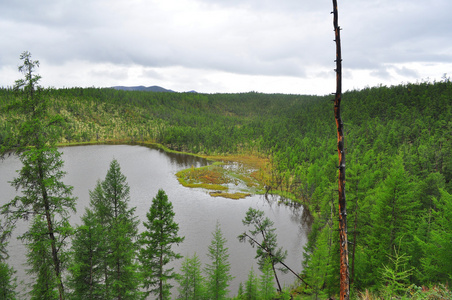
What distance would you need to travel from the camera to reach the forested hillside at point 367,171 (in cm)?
1839

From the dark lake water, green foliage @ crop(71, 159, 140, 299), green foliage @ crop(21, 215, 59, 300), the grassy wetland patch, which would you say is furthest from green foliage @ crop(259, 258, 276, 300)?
the grassy wetland patch

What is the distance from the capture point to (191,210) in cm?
5159

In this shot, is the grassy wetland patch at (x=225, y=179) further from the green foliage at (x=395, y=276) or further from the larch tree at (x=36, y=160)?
the larch tree at (x=36, y=160)

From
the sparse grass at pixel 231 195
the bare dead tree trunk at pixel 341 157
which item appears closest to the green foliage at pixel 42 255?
the bare dead tree trunk at pixel 341 157

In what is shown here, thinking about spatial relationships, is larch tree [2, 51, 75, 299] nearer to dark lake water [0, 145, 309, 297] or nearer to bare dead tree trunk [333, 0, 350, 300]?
bare dead tree trunk [333, 0, 350, 300]

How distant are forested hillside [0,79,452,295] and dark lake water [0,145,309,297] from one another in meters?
6.03

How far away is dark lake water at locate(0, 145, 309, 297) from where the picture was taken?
34.4 meters

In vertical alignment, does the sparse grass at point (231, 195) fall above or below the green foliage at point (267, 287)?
below

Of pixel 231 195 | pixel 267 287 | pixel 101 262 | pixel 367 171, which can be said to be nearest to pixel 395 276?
pixel 267 287

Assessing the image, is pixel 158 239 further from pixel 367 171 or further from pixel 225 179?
pixel 225 179

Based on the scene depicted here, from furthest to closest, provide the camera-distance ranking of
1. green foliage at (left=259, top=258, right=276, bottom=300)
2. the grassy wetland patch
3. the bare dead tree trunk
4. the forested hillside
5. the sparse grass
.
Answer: the grassy wetland patch → the sparse grass → green foliage at (left=259, top=258, right=276, bottom=300) → the forested hillside → the bare dead tree trunk

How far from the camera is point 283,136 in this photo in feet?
422

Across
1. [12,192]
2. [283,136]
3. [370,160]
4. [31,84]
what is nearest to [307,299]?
[31,84]

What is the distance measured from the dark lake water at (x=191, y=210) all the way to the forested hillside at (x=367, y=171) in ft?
19.8
